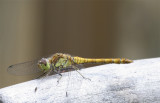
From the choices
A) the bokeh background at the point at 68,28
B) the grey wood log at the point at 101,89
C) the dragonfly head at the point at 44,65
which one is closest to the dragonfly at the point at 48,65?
the dragonfly head at the point at 44,65

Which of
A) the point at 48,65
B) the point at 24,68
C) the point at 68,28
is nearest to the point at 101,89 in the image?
the point at 48,65

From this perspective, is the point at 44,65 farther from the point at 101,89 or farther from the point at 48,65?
the point at 101,89

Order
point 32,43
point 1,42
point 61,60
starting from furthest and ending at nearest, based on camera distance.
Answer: point 32,43, point 1,42, point 61,60

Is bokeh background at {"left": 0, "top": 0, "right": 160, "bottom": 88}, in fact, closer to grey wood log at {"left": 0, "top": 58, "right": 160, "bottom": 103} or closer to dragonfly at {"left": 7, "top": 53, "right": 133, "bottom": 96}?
dragonfly at {"left": 7, "top": 53, "right": 133, "bottom": 96}

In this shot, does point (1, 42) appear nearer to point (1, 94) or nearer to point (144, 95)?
point (1, 94)

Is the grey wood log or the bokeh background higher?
the bokeh background

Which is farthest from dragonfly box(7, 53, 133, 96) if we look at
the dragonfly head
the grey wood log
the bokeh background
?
the bokeh background

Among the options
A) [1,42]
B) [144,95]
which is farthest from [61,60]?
[1,42]
